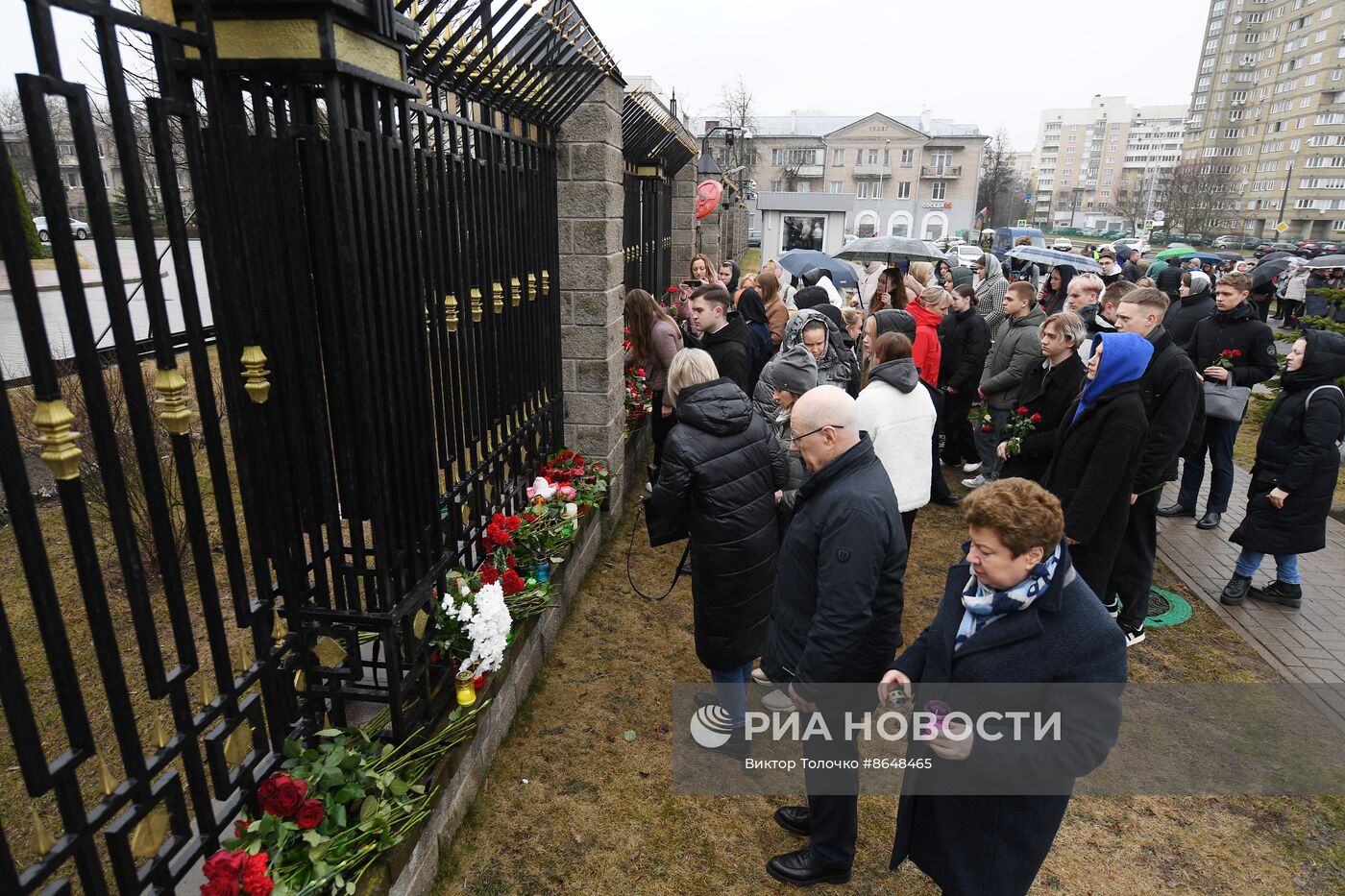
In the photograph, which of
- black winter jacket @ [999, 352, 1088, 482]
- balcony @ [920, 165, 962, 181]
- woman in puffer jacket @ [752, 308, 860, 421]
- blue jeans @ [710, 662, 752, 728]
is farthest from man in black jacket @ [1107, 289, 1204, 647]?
balcony @ [920, 165, 962, 181]

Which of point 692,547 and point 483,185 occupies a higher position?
point 483,185

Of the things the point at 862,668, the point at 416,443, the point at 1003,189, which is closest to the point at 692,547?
the point at 862,668

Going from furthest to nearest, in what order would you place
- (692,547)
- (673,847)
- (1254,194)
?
(1254,194) < (692,547) < (673,847)

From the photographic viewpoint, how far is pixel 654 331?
6.49 metres

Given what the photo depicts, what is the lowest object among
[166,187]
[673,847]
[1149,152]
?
[673,847]

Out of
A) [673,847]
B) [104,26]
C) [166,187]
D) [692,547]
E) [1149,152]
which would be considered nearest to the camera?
[104,26]

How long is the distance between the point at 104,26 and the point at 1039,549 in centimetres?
258

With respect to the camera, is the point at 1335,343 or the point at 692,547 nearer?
the point at 692,547

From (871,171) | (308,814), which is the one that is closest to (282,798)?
(308,814)

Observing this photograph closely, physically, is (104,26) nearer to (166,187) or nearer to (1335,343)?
(166,187)

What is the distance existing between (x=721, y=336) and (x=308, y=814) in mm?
4387

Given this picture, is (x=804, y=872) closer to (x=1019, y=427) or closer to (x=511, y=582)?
(x=511, y=582)

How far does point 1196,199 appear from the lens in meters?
64.9

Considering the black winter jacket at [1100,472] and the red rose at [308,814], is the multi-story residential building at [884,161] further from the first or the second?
the red rose at [308,814]
